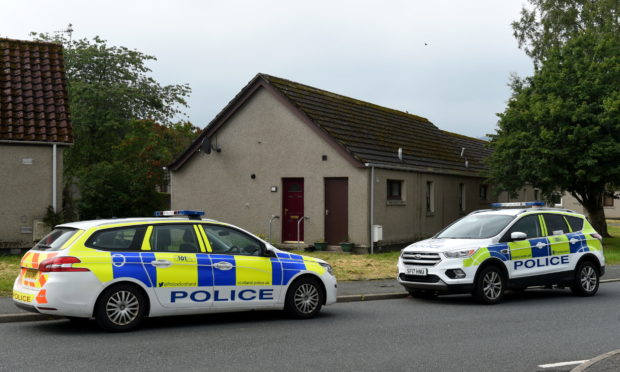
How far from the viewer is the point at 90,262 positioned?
30.9ft

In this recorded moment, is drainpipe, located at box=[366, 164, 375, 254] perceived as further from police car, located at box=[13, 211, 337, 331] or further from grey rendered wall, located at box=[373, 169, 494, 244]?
police car, located at box=[13, 211, 337, 331]

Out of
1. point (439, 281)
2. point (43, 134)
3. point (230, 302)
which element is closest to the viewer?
point (230, 302)

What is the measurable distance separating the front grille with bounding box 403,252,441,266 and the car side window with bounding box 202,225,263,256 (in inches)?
145

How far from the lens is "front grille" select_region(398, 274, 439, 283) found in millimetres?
13086

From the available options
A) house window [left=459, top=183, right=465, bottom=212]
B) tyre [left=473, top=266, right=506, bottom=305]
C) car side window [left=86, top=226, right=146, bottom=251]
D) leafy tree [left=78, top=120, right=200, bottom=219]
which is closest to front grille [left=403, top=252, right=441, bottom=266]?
tyre [left=473, top=266, right=506, bottom=305]

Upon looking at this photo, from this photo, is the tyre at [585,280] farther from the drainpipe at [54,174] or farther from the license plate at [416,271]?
the drainpipe at [54,174]

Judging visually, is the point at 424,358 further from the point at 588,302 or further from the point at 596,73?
the point at 596,73

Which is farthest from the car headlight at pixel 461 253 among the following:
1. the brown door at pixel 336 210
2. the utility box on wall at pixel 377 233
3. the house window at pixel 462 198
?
the house window at pixel 462 198

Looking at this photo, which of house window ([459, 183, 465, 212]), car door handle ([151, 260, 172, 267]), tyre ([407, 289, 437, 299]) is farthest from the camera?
house window ([459, 183, 465, 212])

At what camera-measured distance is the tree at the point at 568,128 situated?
2583 cm

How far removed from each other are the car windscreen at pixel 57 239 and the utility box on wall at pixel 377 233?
14.9m

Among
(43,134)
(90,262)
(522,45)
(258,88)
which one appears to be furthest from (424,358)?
(522,45)

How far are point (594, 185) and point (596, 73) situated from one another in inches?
168

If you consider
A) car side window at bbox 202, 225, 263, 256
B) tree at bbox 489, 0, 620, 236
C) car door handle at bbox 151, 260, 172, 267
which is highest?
tree at bbox 489, 0, 620, 236
